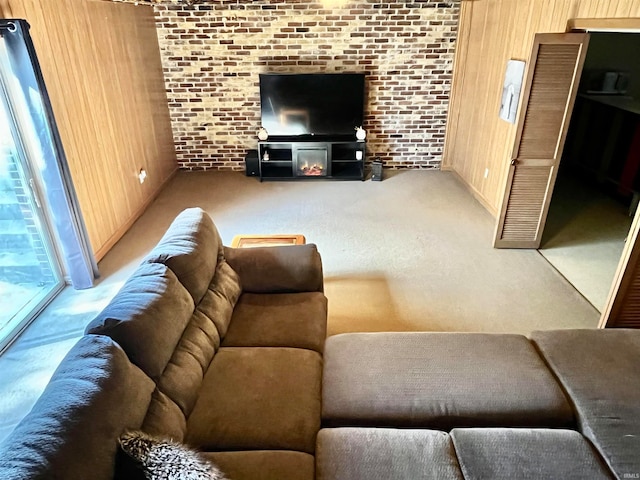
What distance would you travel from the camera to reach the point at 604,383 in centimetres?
188

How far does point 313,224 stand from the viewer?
178 inches

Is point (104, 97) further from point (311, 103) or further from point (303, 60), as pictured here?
point (303, 60)

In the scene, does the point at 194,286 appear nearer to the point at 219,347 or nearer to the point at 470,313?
the point at 219,347

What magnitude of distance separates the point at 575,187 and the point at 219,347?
5.03 meters

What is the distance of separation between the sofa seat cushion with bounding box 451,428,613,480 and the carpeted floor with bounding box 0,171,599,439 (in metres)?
1.34

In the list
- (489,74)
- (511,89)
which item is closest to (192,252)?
(511,89)

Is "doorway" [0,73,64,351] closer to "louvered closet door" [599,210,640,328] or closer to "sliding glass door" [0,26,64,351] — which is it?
"sliding glass door" [0,26,64,351]

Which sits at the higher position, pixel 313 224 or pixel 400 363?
pixel 400 363

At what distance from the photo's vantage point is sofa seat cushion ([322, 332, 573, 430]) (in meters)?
1.79

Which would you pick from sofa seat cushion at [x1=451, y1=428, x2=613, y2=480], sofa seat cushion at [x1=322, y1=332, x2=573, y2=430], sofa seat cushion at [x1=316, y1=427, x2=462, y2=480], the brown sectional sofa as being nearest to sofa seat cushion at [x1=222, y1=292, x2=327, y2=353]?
the brown sectional sofa

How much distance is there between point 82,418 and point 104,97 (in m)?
3.51

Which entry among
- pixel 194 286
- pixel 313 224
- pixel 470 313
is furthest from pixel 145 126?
pixel 470 313

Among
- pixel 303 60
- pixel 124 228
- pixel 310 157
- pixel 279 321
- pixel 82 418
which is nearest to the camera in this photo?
pixel 82 418

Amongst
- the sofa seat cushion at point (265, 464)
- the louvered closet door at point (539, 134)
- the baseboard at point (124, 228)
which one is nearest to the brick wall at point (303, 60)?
the baseboard at point (124, 228)
